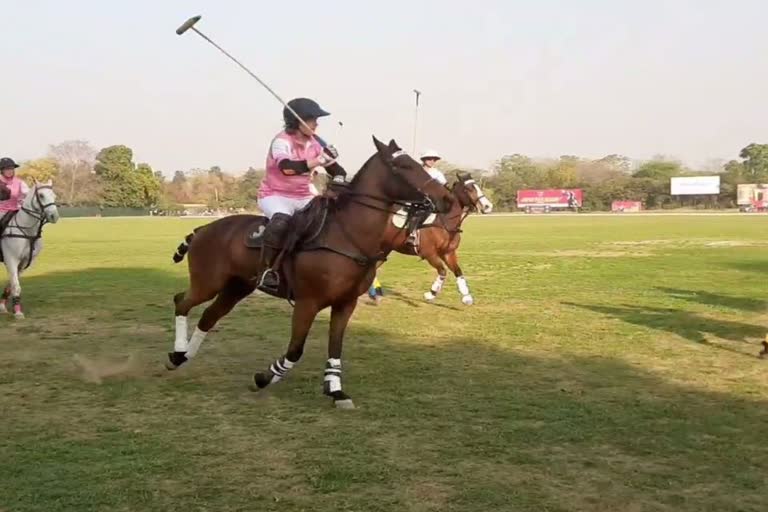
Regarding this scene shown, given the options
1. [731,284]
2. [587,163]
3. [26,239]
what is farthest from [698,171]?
[26,239]

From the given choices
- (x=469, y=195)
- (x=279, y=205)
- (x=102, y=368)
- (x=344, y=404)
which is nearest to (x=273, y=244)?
(x=279, y=205)

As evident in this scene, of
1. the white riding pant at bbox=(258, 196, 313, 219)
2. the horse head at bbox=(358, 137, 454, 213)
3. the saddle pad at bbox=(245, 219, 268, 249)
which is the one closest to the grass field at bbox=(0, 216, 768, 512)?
the saddle pad at bbox=(245, 219, 268, 249)

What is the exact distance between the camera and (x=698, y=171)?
5625 inches

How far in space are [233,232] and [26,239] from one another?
22.2 feet

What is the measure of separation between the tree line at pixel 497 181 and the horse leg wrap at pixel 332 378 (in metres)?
110

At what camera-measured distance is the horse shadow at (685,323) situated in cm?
1113

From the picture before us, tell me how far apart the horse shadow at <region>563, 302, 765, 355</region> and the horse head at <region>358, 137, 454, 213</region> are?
5067mm

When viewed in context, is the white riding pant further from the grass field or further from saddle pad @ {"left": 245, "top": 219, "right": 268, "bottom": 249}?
the grass field

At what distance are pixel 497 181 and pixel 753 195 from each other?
40.5 m

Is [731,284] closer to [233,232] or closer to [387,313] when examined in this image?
[387,313]

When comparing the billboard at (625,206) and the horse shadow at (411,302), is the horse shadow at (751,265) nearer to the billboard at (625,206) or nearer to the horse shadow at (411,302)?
the horse shadow at (411,302)

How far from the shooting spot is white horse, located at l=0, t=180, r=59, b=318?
1328 cm

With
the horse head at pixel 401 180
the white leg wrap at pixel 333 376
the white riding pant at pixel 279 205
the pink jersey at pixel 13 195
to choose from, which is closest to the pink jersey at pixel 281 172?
the white riding pant at pixel 279 205

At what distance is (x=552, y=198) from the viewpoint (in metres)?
122
